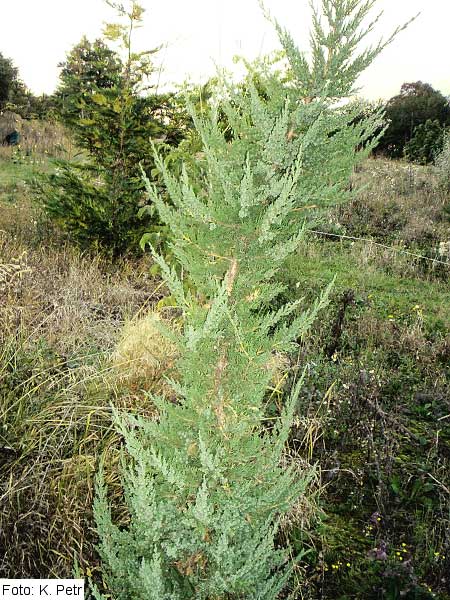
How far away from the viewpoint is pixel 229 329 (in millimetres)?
1602

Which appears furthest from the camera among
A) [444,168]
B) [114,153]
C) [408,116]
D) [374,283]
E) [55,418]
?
[408,116]

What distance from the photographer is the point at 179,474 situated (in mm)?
1581

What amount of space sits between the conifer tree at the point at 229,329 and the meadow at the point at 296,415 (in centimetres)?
37

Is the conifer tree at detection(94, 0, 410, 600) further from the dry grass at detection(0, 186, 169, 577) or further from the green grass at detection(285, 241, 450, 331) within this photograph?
the green grass at detection(285, 241, 450, 331)

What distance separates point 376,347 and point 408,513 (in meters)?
2.45

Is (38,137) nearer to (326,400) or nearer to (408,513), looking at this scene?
(326,400)

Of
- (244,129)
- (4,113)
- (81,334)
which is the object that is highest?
(4,113)

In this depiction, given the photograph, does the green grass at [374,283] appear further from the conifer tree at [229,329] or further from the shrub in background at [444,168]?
the shrub in background at [444,168]

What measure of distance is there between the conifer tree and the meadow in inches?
14.7

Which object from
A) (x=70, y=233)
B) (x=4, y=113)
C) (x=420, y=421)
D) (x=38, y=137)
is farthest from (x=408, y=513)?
(x=4, y=113)

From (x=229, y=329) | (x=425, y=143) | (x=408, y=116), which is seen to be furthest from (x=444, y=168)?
(x=229, y=329)

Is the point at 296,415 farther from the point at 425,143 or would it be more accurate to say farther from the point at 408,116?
the point at 408,116

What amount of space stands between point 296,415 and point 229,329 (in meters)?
2.36

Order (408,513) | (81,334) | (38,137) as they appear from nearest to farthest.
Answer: (408,513), (81,334), (38,137)
